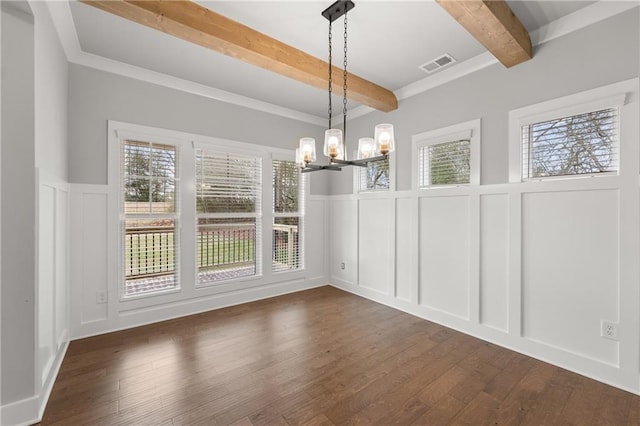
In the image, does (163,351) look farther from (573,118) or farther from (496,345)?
(573,118)

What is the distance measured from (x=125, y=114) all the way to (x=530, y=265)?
456cm

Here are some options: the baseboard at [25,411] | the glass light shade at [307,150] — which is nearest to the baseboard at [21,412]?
the baseboard at [25,411]

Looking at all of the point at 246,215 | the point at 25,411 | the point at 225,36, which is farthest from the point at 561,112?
the point at 25,411

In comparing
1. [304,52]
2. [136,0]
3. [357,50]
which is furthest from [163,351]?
[357,50]

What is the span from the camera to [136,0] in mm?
2010

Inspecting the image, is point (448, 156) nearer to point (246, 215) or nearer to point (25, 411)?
point (246, 215)

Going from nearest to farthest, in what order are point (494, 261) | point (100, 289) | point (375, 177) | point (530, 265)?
point (530, 265)
point (494, 261)
point (100, 289)
point (375, 177)

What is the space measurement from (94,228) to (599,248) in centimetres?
479

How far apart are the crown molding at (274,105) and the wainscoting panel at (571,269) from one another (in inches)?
56.7

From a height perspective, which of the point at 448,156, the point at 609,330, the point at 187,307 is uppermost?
the point at 448,156

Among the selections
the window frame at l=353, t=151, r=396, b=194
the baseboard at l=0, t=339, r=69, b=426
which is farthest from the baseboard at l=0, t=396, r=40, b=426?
the window frame at l=353, t=151, r=396, b=194

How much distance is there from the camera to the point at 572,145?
8.20ft

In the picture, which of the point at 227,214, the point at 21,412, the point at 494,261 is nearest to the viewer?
the point at 21,412

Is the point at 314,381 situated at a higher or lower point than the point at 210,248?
lower
